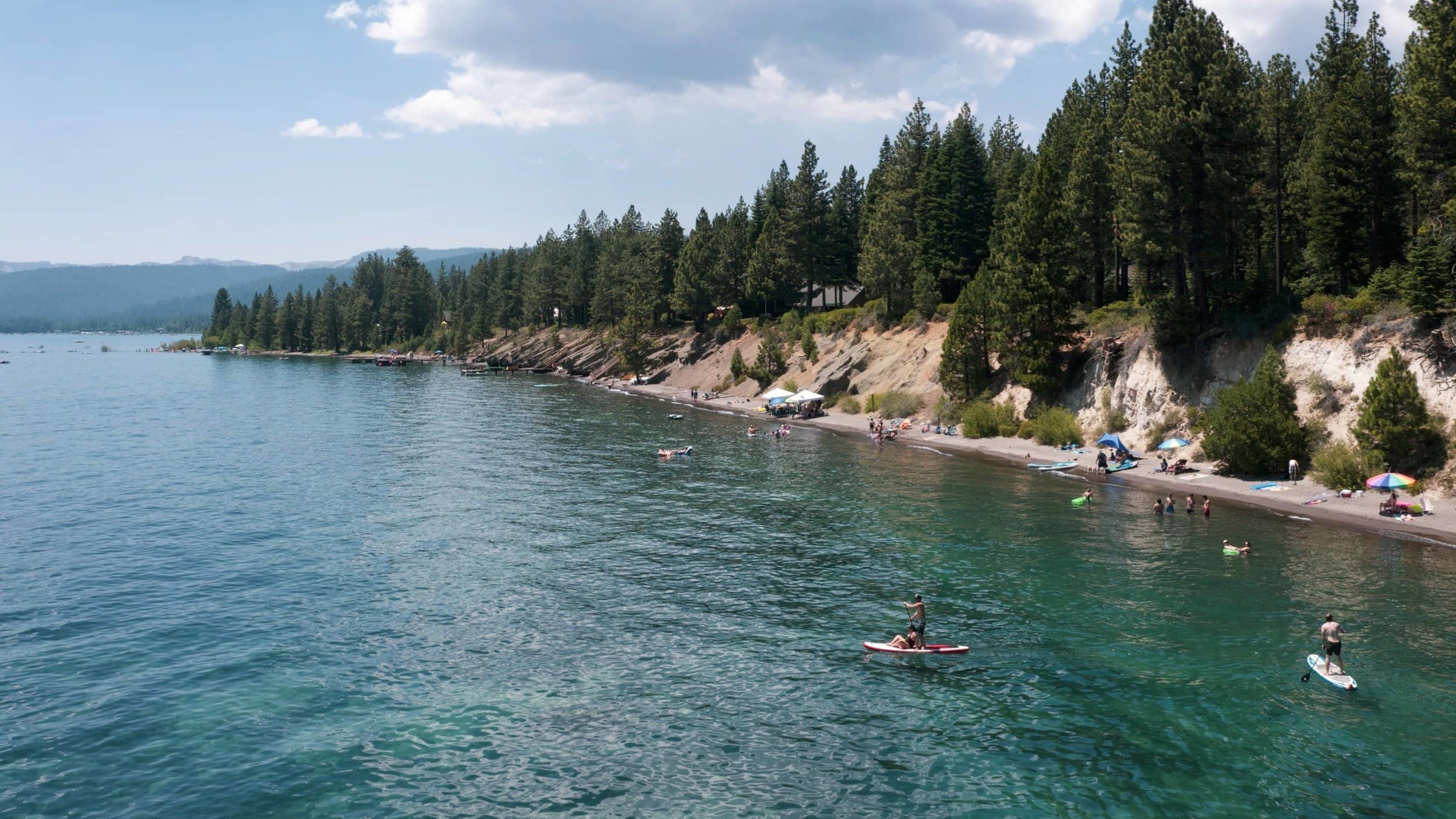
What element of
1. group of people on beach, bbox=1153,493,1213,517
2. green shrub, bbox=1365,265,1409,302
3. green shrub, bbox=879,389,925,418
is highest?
green shrub, bbox=1365,265,1409,302

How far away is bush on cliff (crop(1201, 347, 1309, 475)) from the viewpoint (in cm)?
5328

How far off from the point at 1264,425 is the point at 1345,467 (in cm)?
485

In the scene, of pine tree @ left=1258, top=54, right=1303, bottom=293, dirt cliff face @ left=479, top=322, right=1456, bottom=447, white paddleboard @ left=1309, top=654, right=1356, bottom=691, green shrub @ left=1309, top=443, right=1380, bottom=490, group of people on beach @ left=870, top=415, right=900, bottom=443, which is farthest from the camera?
group of people on beach @ left=870, top=415, right=900, bottom=443

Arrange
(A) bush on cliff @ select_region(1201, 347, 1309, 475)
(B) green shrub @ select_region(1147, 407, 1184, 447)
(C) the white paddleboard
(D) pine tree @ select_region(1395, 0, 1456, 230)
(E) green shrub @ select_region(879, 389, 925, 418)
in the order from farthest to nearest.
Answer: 1. (E) green shrub @ select_region(879, 389, 925, 418)
2. (B) green shrub @ select_region(1147, 407, 1184, 447)
3. (A) bush on cliff @ select_region(1201, 347, 1309, 475)
4. (D) pine tree @ select_region(1395, 0, 1456, 230)
5. (C) the white paddleboard

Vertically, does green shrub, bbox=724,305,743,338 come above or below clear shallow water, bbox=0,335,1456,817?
above

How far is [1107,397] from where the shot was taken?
228 ft

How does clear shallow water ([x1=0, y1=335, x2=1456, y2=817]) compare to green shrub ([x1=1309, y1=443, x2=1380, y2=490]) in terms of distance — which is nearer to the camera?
clear shallow water ([x1=0, y1=335, x2=1456, y2=817])

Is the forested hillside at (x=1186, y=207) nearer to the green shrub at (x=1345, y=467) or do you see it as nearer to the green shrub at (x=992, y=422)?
the green shrub at (x=992, y=422)

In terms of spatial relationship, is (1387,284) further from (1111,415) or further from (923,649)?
(923,649)

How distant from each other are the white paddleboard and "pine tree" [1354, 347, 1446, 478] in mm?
27499

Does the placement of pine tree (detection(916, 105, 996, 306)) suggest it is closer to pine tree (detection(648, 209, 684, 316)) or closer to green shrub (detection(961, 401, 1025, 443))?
green shrub (detection(961, 401, 1025, 443))

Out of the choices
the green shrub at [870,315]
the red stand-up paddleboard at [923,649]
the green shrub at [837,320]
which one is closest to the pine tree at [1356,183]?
the red stand-up paddleboard at [923,649]

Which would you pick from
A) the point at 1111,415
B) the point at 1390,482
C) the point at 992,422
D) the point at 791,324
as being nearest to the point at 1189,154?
the point at 1111,415

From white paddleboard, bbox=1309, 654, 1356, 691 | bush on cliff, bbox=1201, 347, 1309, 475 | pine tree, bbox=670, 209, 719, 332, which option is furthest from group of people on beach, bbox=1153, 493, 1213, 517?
pine tree, bbox=670, 209, 719, 332
